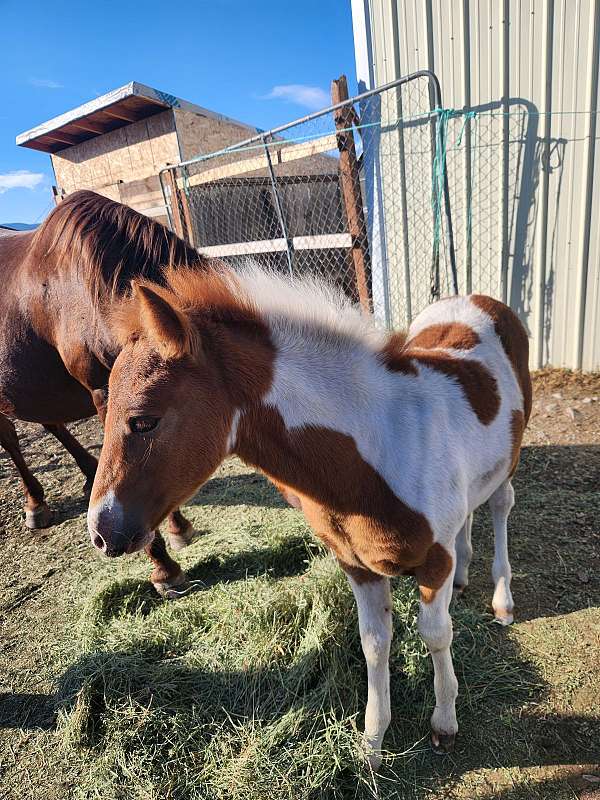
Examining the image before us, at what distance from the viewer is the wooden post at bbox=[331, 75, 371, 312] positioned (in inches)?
176

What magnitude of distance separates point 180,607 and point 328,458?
5.26ft

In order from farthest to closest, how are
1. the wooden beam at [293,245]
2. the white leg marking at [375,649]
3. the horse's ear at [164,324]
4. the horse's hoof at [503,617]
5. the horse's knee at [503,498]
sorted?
the wooden beam at [293,245] → the horse's knee at [503,498] → the horse's hoof at [503,617] → the white leg marking at [375,649] → the horse's ear at [164,324]

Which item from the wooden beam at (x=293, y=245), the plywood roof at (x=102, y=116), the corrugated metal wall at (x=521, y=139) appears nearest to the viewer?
the corrugated metal wall at (x=521, y=139)

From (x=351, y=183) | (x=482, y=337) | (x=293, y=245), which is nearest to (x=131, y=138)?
(x=293, y=245)

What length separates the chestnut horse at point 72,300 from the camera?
2.50 metres

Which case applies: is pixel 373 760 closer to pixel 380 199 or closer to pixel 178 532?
pixel 178 532

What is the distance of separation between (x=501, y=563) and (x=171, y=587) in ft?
5.67

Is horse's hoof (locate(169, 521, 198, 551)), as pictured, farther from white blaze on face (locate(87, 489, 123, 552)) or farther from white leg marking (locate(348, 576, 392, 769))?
white blaze on face (locate(87, 489, 123, 552))

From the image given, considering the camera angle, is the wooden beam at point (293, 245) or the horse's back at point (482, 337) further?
the wooden beam at point (293, 245)

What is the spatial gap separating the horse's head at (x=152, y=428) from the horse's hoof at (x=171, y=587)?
1.55m

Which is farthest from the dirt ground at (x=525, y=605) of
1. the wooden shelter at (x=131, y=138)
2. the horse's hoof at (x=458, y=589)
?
the wooden shelter at (x=131, y=138)

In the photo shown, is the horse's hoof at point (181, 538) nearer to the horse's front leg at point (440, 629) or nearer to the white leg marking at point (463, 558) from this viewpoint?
the white leg marking at point (463, 558)

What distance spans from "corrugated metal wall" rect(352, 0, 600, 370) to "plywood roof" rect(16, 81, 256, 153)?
13.5ft

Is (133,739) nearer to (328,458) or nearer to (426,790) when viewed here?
(426,790)
